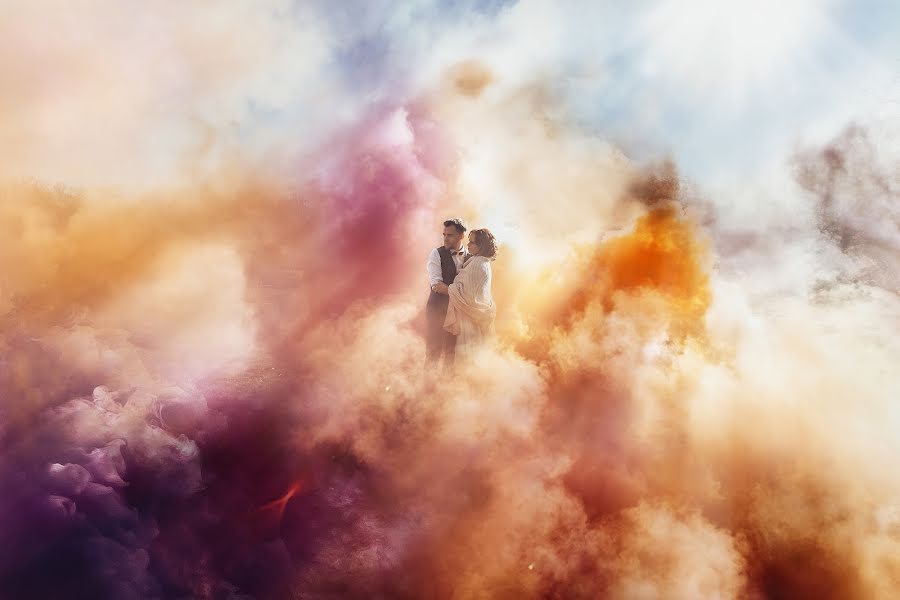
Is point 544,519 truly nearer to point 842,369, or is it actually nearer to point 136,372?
point 842,369

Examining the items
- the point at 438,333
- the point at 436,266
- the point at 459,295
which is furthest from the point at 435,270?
the point at 438,333

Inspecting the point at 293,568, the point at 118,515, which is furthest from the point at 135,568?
the point at 293,568

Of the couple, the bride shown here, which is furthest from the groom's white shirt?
the bride

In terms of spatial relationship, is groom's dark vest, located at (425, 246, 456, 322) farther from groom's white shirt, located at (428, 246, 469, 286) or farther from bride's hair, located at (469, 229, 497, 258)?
bride's hair, located at (469, 229, 497, 258)

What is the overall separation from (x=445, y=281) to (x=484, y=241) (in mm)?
721

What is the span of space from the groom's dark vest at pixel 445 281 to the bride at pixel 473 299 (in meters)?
0.12

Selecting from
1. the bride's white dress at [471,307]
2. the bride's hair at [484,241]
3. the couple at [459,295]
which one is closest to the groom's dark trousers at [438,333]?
the couple at [459,295]

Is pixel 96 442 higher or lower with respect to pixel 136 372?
lower

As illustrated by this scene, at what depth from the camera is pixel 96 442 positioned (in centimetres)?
536

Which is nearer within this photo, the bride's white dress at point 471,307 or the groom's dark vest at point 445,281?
the bride's white dress at point 471,307

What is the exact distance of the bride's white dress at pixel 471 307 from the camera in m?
5.80

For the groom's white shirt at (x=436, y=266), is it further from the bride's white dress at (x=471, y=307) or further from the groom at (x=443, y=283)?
the bride's white dress at (x=471, y=307)

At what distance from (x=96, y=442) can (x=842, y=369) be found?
950cm

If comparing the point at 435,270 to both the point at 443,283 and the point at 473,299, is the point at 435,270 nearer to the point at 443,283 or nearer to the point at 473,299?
the point at 443,283
